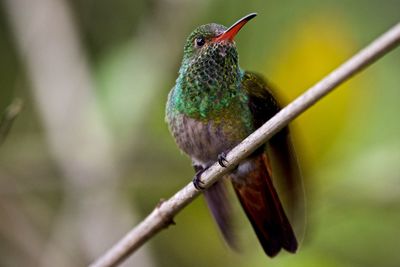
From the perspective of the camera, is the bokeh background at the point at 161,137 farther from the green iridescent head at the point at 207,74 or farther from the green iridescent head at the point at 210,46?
the green iridescent head at the point at 210,46

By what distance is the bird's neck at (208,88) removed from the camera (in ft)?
6.96

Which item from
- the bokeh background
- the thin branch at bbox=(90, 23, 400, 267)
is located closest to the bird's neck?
the thin branch at bbox=(90, 23, 400, 267)

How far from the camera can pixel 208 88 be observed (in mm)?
2182

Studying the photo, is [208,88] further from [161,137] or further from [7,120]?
[161,137]

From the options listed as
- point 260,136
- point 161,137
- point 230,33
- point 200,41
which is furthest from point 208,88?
point 161,137

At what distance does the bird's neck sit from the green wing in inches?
2.0

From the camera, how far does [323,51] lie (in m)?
2.64

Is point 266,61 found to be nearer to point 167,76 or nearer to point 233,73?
point 167,76

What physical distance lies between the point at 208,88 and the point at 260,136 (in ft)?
1.88

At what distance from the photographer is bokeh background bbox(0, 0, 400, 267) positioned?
2770 millimetres

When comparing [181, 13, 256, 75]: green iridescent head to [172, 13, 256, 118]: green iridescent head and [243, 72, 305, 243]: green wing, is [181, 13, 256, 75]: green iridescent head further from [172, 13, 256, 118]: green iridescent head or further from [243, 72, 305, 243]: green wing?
[243, 72, 305, 243]: green wing

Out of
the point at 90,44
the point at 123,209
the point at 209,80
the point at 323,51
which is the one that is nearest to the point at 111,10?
the point at 90,44

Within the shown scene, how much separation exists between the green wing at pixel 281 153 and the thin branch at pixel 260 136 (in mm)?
173

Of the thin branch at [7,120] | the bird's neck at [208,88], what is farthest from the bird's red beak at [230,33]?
the thin branch at [7,120]
